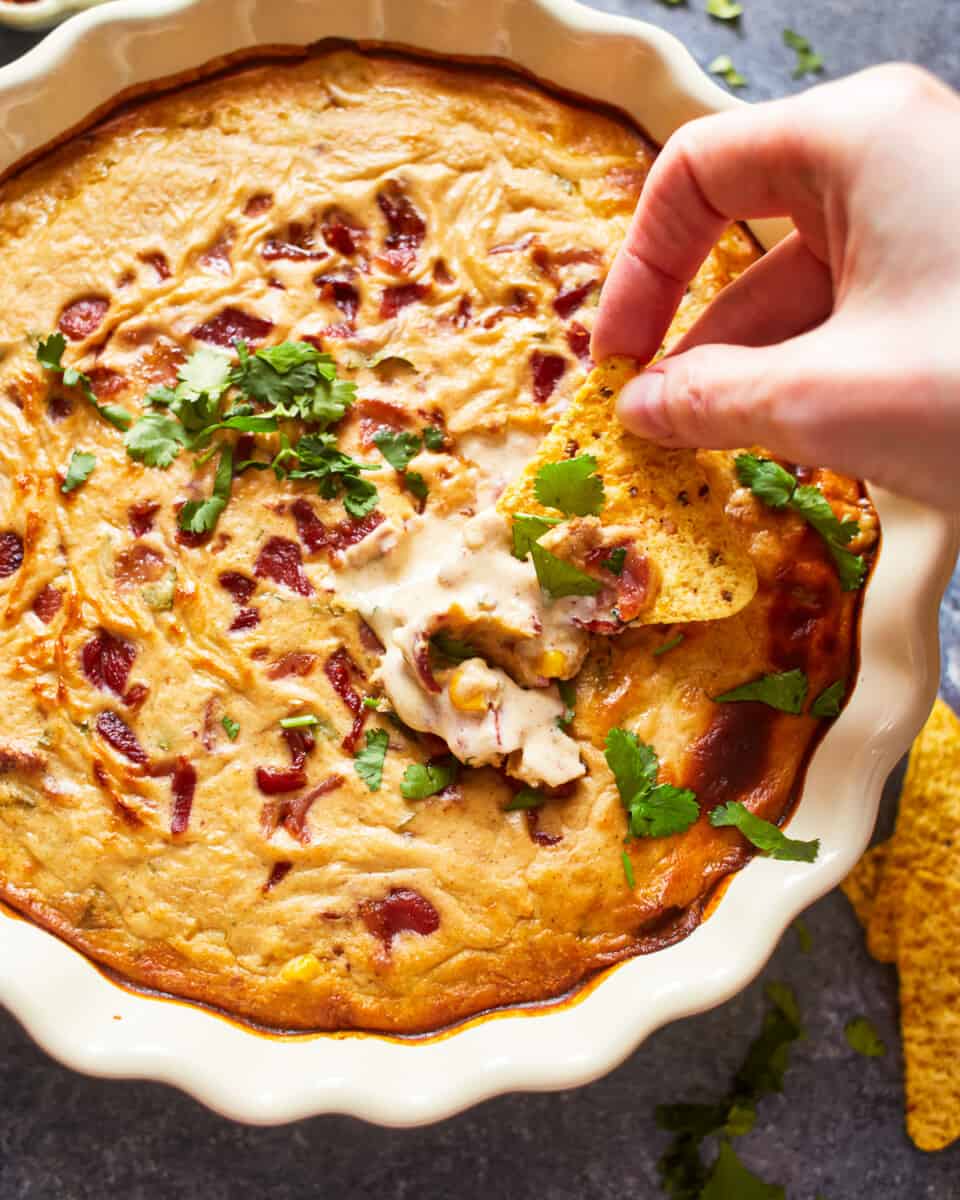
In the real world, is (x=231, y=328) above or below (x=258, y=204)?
below

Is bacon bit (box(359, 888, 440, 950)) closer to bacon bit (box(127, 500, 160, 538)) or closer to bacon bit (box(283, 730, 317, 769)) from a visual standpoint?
bacon bit (box(283, 730, 317, 769))

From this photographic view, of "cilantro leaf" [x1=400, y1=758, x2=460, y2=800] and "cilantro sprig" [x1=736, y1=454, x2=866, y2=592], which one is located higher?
"cilantro sprig" [x1=736, y1=454, x2=866, y2=592]

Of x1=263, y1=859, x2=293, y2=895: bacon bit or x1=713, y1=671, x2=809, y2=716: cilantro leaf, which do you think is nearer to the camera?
x1=263, y1=859, x2=293, y2=895: bacon bit

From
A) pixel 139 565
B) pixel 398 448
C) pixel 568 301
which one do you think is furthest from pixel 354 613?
pixel 568 301

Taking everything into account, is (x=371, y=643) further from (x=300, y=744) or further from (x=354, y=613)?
(x=300, y=744)

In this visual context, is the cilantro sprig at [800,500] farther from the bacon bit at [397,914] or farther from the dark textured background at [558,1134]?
the bacon bit at [397,914]

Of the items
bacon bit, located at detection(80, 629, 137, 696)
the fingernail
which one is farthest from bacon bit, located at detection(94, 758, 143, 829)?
the fingernail

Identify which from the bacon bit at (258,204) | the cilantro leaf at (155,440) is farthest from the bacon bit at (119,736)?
the bacon bit at (258,204)
